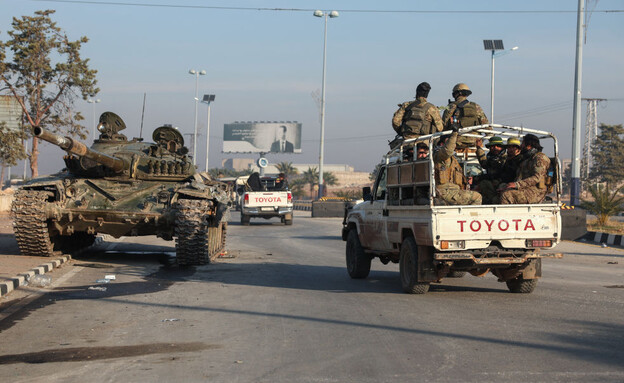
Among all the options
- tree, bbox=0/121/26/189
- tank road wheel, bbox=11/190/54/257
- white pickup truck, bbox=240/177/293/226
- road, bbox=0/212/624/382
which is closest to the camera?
road, bbox=0/212/624/382

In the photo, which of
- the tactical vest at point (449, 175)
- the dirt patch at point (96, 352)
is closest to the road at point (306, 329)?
the dirt patch at point (96, 352)

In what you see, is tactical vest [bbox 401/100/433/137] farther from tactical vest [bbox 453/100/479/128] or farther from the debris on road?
the debris on road

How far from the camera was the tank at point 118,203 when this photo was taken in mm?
15516

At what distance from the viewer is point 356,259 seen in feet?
44.0

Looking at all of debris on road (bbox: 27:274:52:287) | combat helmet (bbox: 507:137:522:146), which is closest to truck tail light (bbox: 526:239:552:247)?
combat helmet (bbox: 507:137:522:146)

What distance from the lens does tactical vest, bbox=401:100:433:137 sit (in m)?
12.7

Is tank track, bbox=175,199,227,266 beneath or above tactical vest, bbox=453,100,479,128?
beneath

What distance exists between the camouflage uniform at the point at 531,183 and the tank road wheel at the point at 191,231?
6.48 meters

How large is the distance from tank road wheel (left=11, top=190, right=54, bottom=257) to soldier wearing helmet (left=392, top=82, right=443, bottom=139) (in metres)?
7.36

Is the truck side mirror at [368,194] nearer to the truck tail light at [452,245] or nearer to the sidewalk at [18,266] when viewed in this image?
the truck tail light at [452,245]

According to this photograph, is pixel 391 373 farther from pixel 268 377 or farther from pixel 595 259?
pixel 595 259

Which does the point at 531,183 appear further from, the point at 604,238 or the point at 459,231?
the point at 604,238

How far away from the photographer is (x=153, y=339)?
7.93 metres

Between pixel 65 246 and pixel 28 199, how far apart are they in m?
2.39
